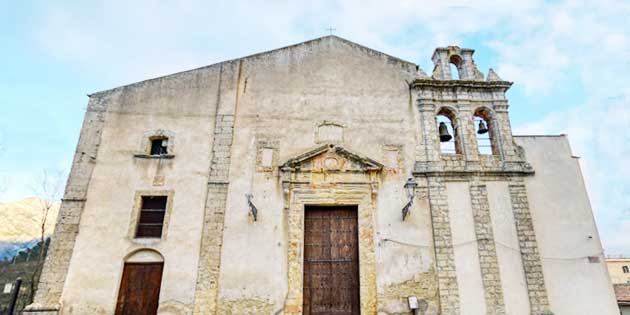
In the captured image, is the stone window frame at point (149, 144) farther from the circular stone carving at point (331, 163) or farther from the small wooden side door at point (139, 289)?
the circular stone carving at point (331, 163)

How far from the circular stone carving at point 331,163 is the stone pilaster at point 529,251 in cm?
438

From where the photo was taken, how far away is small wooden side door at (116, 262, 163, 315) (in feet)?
24.3

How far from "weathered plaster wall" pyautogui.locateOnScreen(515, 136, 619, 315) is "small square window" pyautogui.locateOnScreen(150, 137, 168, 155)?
9.23m

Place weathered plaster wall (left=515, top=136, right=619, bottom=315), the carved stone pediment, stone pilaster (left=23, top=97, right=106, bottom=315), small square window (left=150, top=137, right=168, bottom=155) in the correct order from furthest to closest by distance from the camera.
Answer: small square window (left=150, top=137, right=168, bottom=155)
the carved stone pediment
weathered plaster wall (left=515, top=136, right=619, bottom=315)
stone pilaster (left=23, top=97, right=106, bottom=315)

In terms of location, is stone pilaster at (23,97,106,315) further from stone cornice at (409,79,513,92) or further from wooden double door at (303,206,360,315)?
stone cornice at (409,79,513,92)

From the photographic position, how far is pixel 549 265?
7.88m

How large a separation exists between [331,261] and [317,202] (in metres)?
1.41

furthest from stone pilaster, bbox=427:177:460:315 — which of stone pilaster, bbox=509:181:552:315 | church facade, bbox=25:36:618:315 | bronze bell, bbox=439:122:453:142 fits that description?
stone pilaster, bbox=509:181:552:315

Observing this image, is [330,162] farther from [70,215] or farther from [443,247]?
[70,215]

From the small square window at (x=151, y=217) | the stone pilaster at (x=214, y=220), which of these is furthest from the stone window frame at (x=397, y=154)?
the small square window at (x=151, y=217)

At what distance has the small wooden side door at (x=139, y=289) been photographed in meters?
7.39

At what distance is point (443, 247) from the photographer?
7.98 meters

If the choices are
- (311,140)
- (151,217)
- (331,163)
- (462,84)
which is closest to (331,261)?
(331,163)

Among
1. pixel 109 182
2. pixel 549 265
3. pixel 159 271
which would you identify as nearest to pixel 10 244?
pixel 109 182
